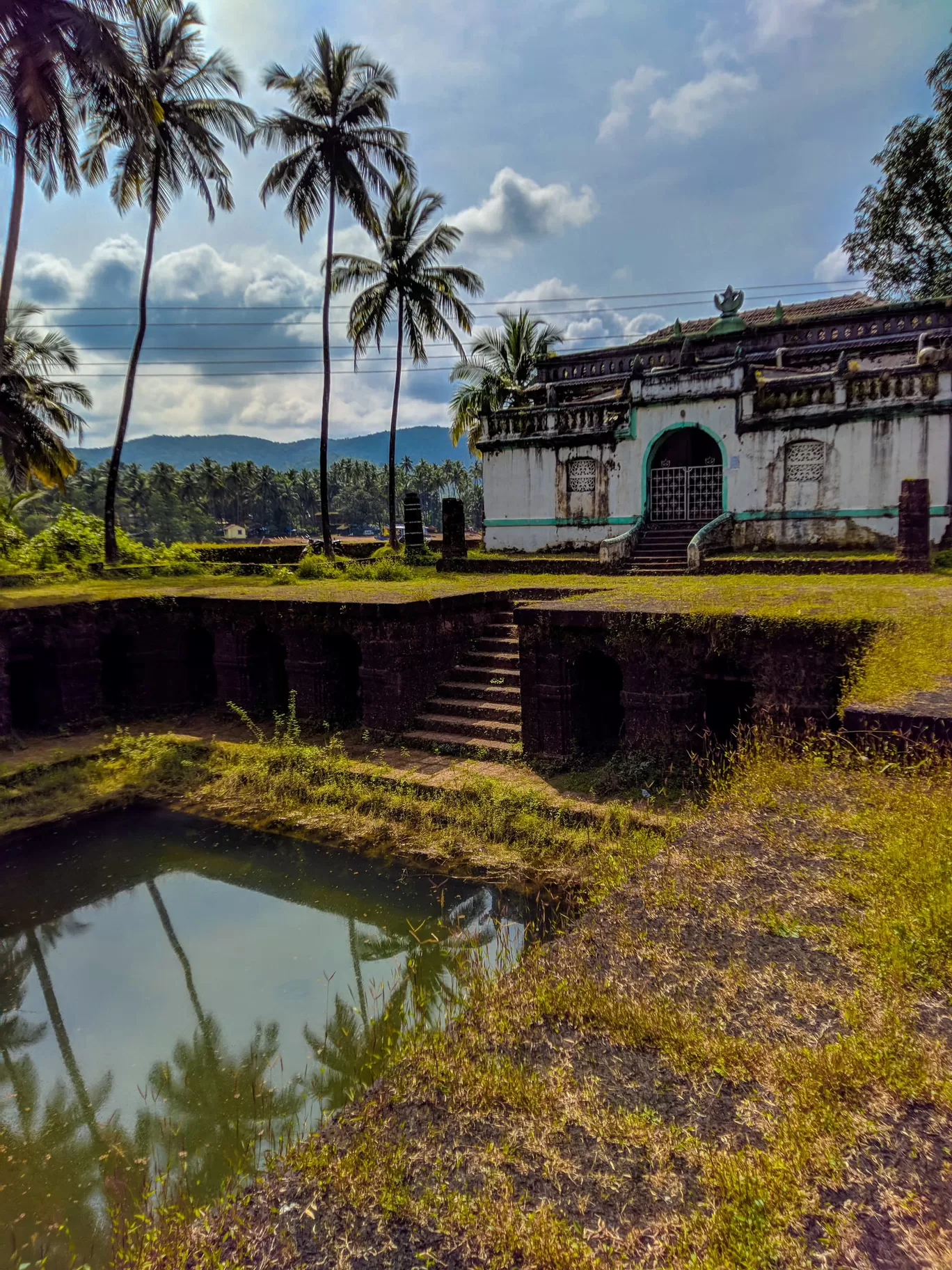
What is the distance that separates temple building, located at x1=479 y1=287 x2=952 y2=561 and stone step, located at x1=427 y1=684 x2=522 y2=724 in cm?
696

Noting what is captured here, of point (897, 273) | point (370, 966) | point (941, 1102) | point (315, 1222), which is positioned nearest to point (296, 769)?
point (370, 966)

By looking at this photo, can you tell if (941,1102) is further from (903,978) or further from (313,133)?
(313,133)

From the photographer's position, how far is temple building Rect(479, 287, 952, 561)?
13523 millimetres

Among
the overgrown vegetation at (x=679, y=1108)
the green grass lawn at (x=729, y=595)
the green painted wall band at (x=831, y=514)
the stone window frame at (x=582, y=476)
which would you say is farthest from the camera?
the stone window frame at (x=582, y=476)

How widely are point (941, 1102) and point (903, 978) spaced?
54 cm

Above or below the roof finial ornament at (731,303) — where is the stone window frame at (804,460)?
below

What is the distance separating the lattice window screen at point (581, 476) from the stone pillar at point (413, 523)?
3.67 meters

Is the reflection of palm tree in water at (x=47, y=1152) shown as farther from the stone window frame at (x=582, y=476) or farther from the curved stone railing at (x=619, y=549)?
the stone window frame at (x=582, y=476)

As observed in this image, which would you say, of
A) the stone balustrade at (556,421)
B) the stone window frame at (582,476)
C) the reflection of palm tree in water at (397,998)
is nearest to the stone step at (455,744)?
the reflection of palm tree in water at (397,998)

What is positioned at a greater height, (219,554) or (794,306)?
(794,306)

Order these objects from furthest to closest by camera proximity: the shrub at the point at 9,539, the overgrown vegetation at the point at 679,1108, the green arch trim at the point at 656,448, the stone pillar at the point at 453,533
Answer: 1. the green arch trim at the point at 656,448
2. the stone pillar at the point at 453,533
3. the shrub at the point at 9,539
4. the overgrown vegetation at the point at 679,1108

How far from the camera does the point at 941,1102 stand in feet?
6.57

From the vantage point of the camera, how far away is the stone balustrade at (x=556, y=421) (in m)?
16.8

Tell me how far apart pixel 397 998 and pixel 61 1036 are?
1.98m
